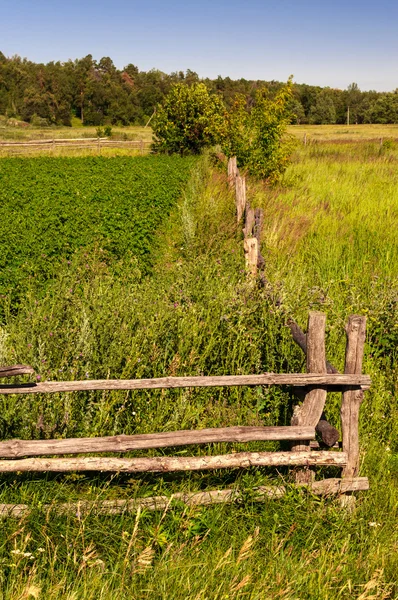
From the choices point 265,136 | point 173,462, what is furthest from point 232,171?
point 173,462

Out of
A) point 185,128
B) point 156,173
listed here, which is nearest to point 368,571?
point 156,173

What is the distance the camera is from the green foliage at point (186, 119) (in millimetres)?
31453

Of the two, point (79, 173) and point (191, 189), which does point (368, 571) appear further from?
point (79, 173)

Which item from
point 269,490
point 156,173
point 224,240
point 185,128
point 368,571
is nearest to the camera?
point 368,571

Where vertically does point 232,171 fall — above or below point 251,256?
above

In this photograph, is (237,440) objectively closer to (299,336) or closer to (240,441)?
(240,441)

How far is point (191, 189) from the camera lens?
15359 mm

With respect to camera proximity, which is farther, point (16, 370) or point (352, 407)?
point (352, 407)

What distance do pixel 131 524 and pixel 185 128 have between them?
30.2 m

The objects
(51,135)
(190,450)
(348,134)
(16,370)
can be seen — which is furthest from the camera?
(51,135)

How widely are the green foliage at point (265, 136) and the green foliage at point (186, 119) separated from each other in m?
11.0

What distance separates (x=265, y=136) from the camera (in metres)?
19.8

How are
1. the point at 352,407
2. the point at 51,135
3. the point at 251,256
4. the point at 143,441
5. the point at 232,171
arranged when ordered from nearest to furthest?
the point at 143,441 < the point at 352,407 < the point at 251,256 < the point at 232,171 < the point at 51,135

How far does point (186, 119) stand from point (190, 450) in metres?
29.7
